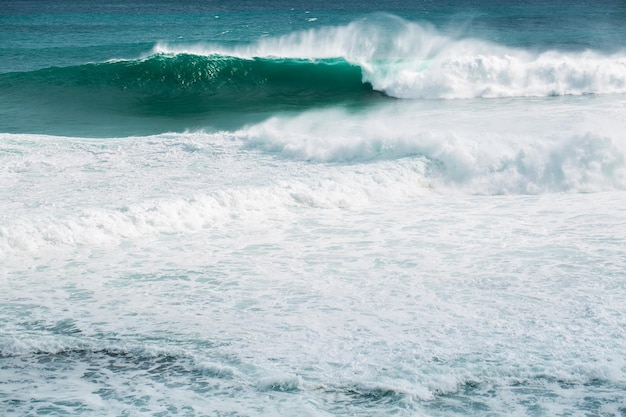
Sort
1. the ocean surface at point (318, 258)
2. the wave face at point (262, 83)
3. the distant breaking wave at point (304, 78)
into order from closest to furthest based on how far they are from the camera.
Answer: the ocean surface at point (318, 258) < the wave face at point (262, 83) < the distant breaking wave at point (304, 78)

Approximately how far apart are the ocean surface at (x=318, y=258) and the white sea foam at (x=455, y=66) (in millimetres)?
301

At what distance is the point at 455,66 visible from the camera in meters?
18.3

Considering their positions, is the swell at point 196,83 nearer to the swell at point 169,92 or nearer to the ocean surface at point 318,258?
the swell at point 169,92

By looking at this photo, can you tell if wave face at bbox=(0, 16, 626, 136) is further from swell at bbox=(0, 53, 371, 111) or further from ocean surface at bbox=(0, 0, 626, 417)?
ocean surface at bbox=(0, 0, 626, 417)

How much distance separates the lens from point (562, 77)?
17.9m

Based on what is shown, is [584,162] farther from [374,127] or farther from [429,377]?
[429,377]

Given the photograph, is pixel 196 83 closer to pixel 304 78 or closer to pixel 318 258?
pixel 304 78

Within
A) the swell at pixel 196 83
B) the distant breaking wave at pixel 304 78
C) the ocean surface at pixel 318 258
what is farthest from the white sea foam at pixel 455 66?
the swell at pixel 196 83

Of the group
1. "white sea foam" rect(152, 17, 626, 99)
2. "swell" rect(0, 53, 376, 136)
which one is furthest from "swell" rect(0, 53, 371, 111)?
"white sea foam" rect(152, 17, 626, 99)

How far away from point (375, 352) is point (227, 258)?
2318 millimetres

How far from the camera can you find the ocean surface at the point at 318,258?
15.9 feet

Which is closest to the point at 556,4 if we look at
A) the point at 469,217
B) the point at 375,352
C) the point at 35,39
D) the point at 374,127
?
the point at 35,39

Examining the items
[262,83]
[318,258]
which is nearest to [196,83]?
[262,83]

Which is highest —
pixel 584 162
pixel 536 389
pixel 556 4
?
pixel 556 4
